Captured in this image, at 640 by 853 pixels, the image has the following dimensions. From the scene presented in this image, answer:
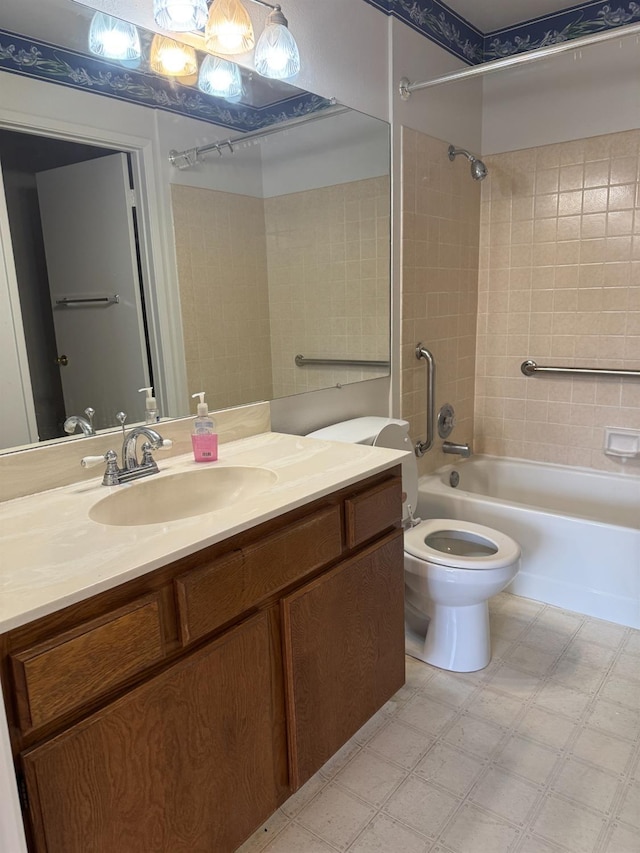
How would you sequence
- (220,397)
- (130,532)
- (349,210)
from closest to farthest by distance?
(130,532), (220,397), (349,210)

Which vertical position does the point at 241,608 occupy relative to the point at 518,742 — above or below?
above

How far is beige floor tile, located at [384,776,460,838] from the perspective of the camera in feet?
4.87

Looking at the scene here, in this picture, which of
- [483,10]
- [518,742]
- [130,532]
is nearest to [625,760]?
[518,742]

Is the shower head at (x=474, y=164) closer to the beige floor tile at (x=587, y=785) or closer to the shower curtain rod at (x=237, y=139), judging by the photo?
the shower curtain rod at (x=237, y=139)

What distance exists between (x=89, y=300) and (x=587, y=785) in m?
1.78

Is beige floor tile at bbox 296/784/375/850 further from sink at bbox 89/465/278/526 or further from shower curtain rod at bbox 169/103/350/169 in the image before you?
shower curtain rod at bbox 169/103/350/169

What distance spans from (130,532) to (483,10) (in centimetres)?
267

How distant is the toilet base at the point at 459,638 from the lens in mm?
2055

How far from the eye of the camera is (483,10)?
260cm

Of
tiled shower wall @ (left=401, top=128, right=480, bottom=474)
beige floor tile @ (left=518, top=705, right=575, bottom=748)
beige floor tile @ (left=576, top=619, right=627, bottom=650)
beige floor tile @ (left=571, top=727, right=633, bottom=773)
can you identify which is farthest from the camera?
tiled shower wall @ (left=401, top=128, right=480, bottom=474)

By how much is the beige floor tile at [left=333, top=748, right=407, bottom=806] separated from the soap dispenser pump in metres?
1.09

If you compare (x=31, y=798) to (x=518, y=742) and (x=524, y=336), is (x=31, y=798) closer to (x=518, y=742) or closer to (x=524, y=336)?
(x=518, y=742)

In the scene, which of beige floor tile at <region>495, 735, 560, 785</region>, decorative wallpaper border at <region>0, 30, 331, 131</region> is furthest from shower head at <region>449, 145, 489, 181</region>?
beige floor tile at <region>495, 735, 560, 785</region>

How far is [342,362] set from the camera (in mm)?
2367
